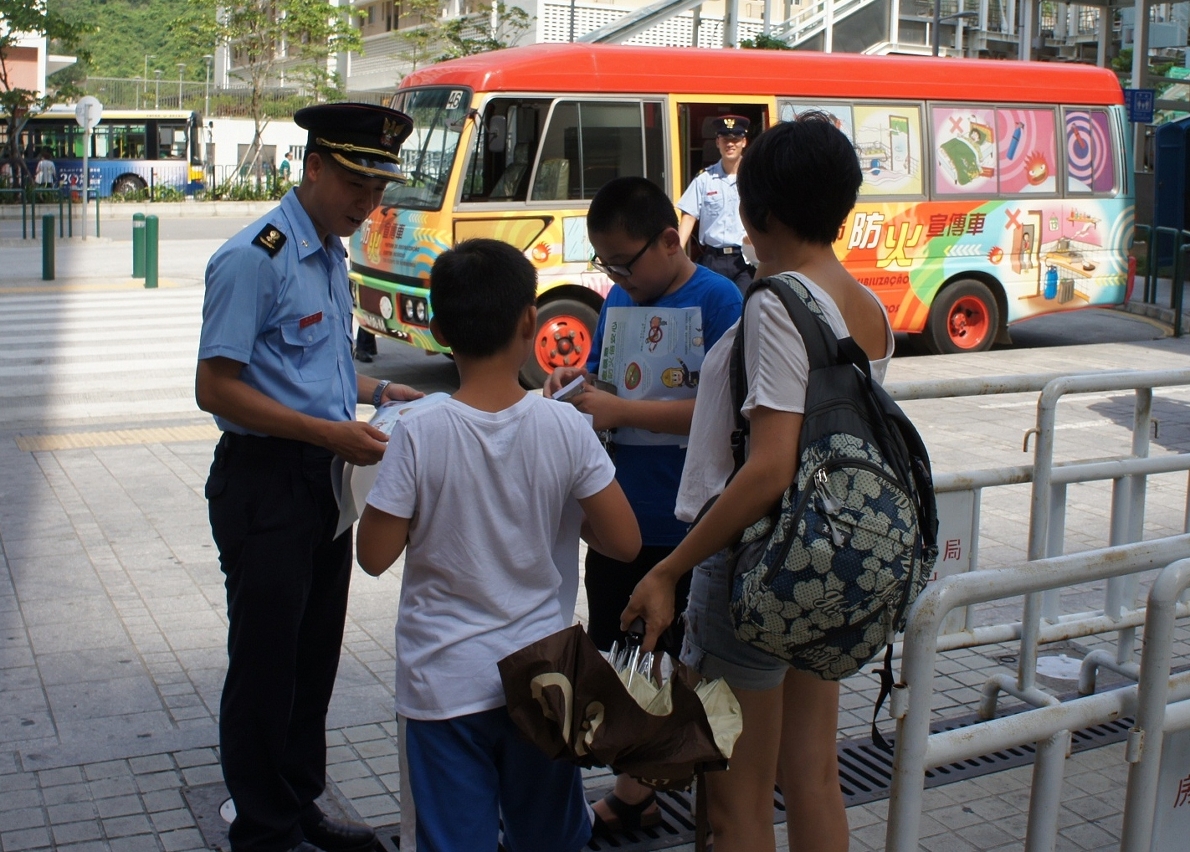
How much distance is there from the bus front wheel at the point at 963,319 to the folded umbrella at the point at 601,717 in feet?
34.3

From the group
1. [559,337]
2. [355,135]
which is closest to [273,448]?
[355,135]

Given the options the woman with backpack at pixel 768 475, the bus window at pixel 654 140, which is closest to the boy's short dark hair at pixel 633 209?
the woman with backpack at pixel 768 475

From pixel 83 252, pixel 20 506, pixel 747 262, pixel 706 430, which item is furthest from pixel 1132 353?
pixel 83 252

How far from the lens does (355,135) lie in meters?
2.96

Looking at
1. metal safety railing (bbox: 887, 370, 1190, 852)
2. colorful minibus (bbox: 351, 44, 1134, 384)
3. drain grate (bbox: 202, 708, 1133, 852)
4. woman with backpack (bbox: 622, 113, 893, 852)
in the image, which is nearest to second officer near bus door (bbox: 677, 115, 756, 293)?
colorful minibus (bbox: 351, 44, 1134, 384)

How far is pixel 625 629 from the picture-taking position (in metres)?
2.47

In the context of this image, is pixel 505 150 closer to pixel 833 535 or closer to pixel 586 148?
pixel 586 148

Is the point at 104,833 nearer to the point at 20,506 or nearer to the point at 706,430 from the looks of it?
the point at 706,430

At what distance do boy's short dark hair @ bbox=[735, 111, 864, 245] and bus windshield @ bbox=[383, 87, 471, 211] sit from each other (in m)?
8.14

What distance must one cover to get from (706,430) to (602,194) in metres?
0.90

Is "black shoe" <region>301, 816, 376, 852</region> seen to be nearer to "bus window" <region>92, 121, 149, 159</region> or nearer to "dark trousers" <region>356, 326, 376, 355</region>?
"dark trousers" <region>356, 326, 376, 355</region>

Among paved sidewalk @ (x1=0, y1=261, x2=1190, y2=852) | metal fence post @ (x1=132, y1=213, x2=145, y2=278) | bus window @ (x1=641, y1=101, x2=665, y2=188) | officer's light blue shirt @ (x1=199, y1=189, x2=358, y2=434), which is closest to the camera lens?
officer's light blue shirt @ (x1=199, y1=189, x2=358, y2=434)

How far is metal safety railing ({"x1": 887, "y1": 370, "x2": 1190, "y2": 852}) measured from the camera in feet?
7.43

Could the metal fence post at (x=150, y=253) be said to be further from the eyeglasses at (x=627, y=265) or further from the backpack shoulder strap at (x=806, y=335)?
the backpack shoulder strap at (x=806, y=335)
